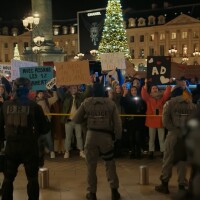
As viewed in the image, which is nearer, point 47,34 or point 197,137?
point 197,137

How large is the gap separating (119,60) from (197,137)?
1059cm

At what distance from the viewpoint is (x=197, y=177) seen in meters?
2.44

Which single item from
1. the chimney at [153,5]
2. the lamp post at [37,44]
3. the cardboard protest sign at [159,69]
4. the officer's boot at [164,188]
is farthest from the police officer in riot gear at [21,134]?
the chimney at [153,5]

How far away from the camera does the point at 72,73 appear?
10852 mm

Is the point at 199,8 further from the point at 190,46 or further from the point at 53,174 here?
the point at 53,174

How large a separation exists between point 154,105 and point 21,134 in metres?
5.31

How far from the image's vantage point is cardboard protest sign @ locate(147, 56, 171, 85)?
10852mm

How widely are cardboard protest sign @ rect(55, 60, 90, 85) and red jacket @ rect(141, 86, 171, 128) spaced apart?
1488mm

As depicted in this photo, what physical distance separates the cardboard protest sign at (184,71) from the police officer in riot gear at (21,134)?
30.9 feet

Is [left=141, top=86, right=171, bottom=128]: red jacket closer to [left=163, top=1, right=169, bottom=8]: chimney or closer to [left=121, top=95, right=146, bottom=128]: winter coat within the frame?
[left=121, top=95, right=146, bottom=128]: winter coat

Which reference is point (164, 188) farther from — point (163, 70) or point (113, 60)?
point (113, 60)

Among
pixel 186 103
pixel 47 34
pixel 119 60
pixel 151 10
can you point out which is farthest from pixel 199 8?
pixel 186 103

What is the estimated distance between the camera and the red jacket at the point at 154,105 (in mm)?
10797

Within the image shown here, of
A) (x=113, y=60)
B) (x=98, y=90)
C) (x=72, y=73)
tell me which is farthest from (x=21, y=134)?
(x=113, y=60)
